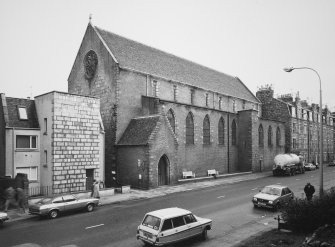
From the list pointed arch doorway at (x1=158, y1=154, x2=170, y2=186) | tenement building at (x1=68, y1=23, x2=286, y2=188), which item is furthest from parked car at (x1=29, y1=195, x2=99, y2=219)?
pointed arch doorway at (x1=158, y1=154, x2=170, y2=186)

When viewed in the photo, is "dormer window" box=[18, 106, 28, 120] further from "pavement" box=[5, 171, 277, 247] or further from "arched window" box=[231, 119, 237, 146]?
"arched window" box=[231, 119, 237, 146]

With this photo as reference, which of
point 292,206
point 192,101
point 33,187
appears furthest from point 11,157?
point 192,101

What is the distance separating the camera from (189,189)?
97.1ft

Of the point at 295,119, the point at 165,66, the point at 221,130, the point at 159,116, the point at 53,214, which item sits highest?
the point at 165,66

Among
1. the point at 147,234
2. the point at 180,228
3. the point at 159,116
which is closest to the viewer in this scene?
the point at 147,234

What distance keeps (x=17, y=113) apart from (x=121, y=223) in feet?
51.3

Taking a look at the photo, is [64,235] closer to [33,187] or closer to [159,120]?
[33,187]

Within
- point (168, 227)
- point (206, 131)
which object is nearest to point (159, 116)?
point (206, 131)

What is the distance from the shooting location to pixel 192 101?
42781 millimetres

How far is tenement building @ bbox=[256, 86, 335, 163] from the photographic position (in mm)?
59156

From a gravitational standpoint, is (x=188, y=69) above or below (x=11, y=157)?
above

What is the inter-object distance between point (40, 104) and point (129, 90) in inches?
409

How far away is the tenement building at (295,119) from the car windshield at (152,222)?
51.9 m

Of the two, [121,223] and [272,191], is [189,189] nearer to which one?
[272,191]
